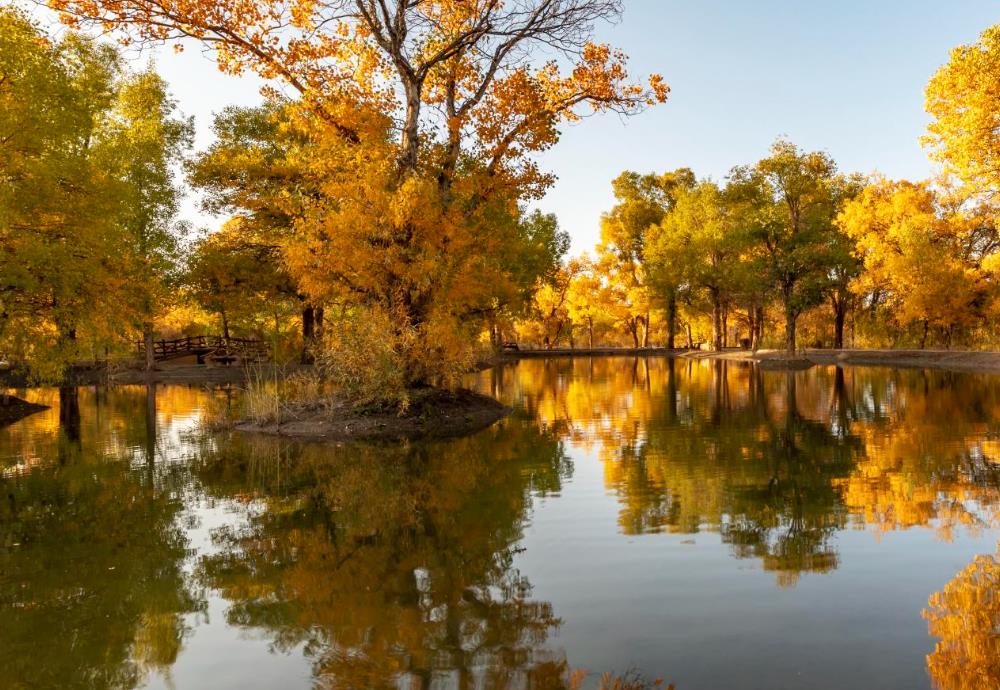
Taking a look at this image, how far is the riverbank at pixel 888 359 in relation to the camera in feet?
112

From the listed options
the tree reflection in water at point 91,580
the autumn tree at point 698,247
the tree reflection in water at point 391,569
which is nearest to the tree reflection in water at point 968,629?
the tree reflection in water at point 391,569

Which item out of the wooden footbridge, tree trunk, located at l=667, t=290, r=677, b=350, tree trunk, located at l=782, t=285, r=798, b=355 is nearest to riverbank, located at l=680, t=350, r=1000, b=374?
tree trunk, located at l=782, t=285, r=798, b=355

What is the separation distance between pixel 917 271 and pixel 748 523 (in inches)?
1544

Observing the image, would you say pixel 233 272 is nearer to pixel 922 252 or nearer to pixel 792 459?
pixel 792 459

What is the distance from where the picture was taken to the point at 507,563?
685 cm

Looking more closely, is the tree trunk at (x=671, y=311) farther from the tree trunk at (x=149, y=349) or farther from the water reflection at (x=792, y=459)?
the tree trunk at (x=149, y=349)

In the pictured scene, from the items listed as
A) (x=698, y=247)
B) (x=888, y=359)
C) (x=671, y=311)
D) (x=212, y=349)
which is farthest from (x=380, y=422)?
(x=671, y=311)

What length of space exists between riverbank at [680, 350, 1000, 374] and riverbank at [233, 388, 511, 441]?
2650 centimetres

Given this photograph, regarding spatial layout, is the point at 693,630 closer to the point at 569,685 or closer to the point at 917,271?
the point at 569,685

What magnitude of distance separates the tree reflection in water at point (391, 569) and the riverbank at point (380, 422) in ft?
12.0

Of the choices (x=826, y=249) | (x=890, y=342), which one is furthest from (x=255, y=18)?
(x=890, y=342)

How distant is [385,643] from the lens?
16.4ft

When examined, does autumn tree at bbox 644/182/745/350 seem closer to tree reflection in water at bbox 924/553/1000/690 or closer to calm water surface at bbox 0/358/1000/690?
calm water surface at bbox 0/358/1000/690

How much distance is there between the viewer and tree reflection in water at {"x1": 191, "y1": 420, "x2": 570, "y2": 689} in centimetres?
476
